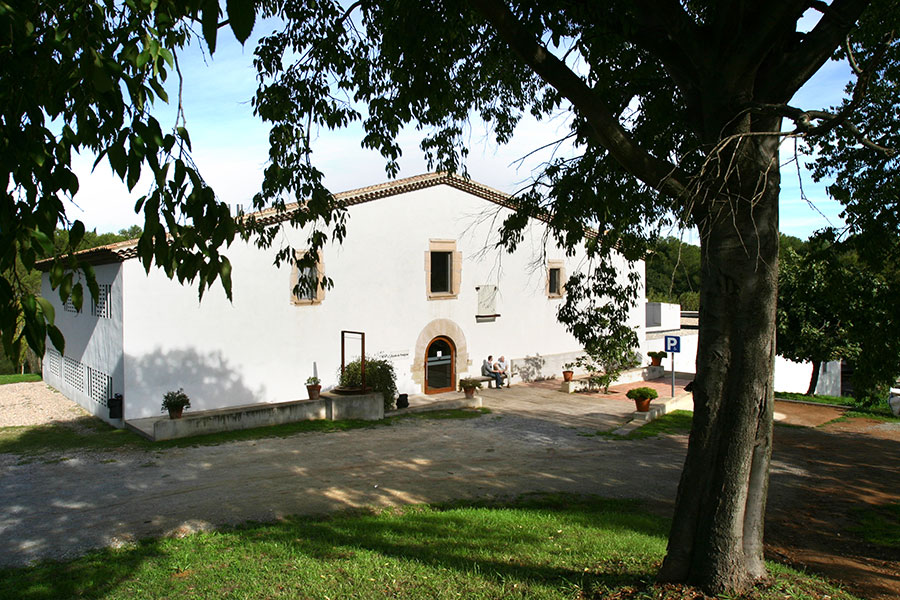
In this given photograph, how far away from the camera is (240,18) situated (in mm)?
2334

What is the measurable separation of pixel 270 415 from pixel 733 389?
13.0m

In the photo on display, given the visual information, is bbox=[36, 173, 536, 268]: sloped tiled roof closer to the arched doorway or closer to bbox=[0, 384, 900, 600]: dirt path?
bbox=[0, 384, 900, 600]: dirt path

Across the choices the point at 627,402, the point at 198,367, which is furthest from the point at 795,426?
the point at 198,367

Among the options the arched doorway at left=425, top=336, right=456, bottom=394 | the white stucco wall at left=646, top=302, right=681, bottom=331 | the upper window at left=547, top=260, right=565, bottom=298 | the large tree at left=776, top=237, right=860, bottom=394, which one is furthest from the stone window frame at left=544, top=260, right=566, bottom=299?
the white stucco wall at left=646, top=302, right=681, bottom=331

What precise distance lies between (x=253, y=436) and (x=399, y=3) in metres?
10.6

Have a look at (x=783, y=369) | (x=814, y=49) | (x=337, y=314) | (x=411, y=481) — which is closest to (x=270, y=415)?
(x=337, y=314)

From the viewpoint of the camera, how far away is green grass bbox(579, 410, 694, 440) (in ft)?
50.2

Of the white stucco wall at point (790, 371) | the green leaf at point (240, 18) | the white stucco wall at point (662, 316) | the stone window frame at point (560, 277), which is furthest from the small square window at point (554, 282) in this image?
the green leaf at point (240, 18)

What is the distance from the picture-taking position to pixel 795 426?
57.5ft

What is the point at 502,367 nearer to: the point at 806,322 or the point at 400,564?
the point at 806,322

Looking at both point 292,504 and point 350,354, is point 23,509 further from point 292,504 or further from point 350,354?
point 350,354

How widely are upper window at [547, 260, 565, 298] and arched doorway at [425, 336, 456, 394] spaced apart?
17.3 feet

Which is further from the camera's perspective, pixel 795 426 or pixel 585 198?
pixel 795 426

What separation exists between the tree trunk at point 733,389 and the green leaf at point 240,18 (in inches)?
135
